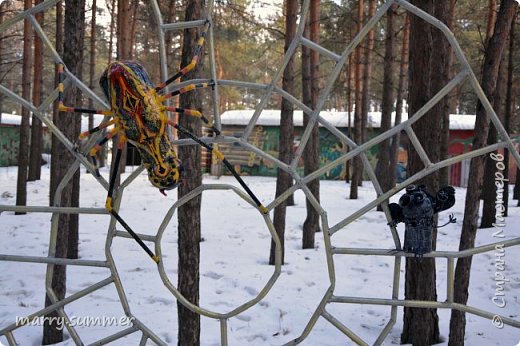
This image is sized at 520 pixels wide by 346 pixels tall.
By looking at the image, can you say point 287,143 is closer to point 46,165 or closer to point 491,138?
point 491,138

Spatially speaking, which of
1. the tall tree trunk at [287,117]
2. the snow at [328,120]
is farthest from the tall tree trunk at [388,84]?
the snow at [328,120]

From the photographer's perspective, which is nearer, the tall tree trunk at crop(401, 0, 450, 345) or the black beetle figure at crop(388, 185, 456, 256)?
the black beetle figure at crop(388, 185, 456, 256)

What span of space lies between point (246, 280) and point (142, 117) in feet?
13.7

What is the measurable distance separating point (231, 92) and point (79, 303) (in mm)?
18618

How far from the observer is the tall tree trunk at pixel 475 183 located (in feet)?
13.3

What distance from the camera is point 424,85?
14.0 ft

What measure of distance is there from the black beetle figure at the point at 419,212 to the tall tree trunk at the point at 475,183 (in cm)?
148

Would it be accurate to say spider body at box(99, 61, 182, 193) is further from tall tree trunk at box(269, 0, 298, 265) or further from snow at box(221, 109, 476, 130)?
snow at box(221, 109, 476, 130)

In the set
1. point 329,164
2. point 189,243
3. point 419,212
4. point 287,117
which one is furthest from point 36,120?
point 419,212

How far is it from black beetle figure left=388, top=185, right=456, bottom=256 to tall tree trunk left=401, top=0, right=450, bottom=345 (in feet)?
4.12

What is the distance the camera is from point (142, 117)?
2.55 m

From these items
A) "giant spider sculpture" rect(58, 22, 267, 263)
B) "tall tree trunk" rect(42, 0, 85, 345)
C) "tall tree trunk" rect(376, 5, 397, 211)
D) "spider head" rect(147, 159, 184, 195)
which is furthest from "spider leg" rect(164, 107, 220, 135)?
"tall tree trunk" rect(376, 5, 397, 211)

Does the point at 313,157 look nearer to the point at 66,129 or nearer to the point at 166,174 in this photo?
the point at 66,129

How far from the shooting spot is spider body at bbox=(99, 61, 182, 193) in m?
2.53
